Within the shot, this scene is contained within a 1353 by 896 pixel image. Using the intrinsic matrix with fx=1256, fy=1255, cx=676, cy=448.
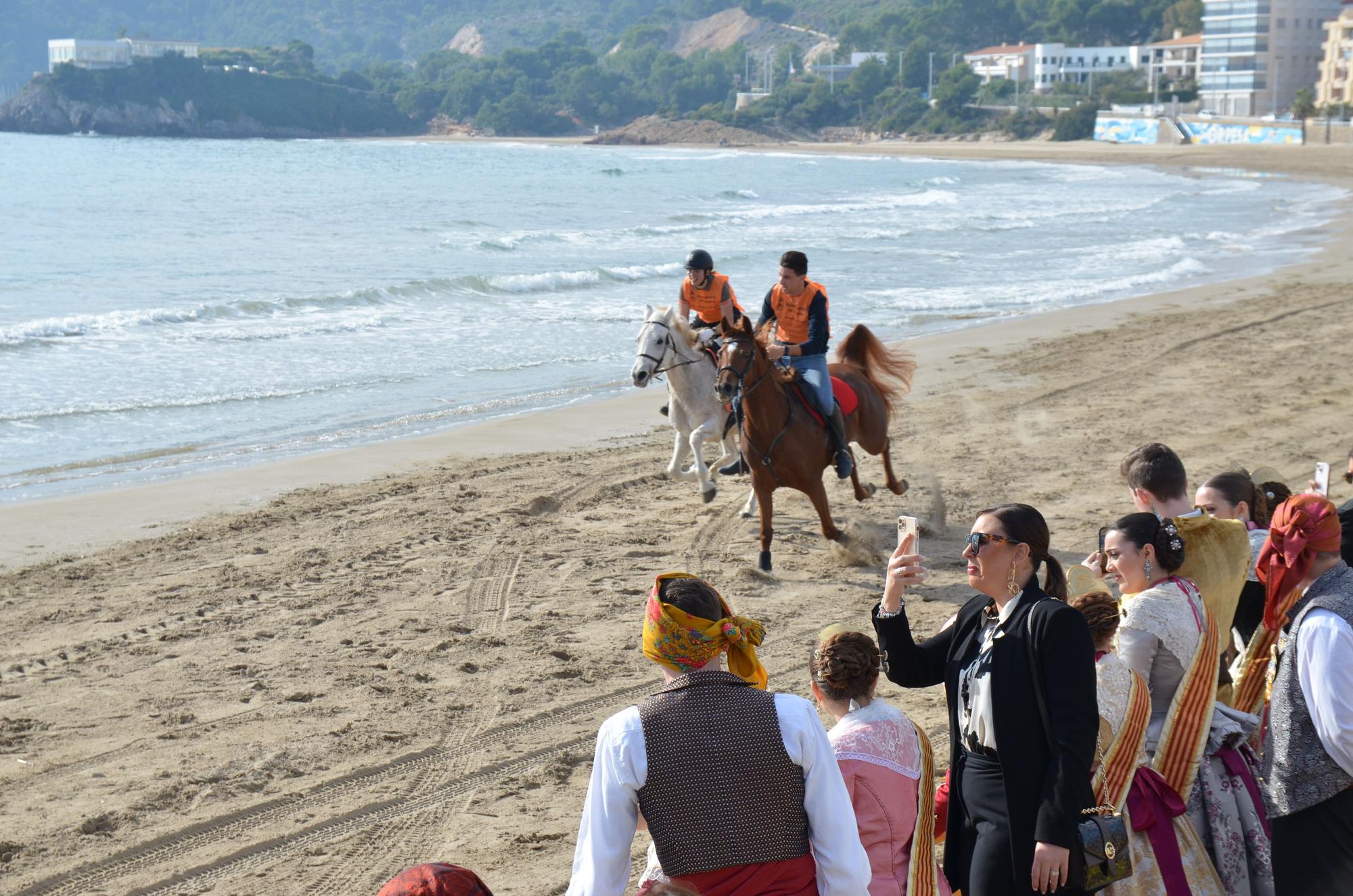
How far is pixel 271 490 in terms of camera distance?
36.9ft

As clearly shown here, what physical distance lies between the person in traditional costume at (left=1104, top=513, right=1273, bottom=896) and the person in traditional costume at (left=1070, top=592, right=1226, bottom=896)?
0.11m

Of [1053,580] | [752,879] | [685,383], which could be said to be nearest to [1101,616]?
[1053,580]

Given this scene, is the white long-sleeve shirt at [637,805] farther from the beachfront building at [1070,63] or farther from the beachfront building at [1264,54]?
the beachfront building at [1070,63]

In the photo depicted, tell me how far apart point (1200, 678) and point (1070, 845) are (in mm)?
875

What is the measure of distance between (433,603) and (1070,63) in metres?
166

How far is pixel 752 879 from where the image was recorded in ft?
9.29

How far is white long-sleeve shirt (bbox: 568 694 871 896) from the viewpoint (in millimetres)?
2777

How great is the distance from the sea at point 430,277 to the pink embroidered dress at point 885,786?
32.7 ft

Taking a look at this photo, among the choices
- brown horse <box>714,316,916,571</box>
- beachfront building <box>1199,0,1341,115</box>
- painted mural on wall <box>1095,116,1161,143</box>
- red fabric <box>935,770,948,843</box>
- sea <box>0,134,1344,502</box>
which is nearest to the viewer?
red fabric <box>935,770,948,843</box>

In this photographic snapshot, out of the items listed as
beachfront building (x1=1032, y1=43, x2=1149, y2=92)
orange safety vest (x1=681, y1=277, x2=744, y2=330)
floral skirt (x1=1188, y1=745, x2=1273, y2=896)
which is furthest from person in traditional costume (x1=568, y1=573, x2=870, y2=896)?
beachfront building (x1=1032, y1=43, x2=1149, y2=92)

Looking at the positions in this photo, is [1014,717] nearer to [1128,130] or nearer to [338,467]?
[338,467]

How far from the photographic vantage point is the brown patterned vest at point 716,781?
9.08 feet

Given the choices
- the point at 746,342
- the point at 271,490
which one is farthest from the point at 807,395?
the point at 271,490

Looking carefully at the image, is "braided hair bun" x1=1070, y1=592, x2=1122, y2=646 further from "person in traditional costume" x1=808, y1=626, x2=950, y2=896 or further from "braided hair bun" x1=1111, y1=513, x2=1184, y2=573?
"person in traditional costume" x1=808, y1=626, x2=950, y2=896
